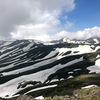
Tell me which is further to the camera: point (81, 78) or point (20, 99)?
point (81, 78)

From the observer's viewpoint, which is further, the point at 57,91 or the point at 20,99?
the point at 57,91

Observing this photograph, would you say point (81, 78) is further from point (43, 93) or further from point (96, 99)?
point (96, 99)

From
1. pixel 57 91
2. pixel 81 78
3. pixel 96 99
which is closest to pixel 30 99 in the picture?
pixel 96 99

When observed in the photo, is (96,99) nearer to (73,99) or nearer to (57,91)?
(73,99)

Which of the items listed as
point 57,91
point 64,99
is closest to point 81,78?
point 57,91

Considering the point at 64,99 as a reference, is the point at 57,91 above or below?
below

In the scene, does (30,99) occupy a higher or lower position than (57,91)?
higher

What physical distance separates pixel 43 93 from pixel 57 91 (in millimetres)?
10130

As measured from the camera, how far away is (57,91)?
146 meters

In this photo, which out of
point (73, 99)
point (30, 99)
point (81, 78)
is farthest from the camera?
point (81, 78)

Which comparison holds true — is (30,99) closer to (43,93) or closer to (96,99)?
(96,99)

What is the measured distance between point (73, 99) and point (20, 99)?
11.6 meters

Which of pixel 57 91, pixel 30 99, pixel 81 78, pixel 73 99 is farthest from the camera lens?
pixel 81 78

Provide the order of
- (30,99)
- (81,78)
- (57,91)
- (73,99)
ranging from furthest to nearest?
(81,78) < (57,91) < (73,99) < (30,99)
